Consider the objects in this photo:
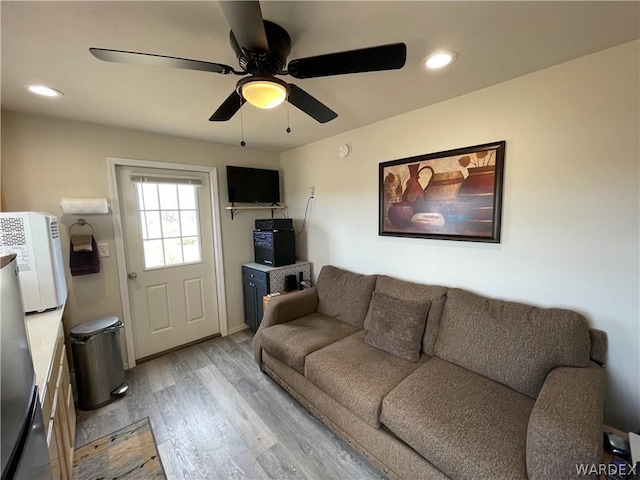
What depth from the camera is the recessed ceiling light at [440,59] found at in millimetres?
1428

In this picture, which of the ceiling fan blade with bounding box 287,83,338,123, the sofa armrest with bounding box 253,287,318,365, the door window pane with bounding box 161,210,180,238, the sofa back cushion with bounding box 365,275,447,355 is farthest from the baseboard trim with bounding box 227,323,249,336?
the ceiling fan blade with bounding box 287,83,338,123

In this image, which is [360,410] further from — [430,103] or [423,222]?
[430,103]

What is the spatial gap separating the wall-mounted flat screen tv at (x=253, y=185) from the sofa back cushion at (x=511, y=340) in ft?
7.94

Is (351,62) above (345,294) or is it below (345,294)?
above

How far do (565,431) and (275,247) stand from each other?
2578mm

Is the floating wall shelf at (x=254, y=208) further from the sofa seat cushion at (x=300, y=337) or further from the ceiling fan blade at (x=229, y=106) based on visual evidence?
the ceiling fan blade at (x=229, y=106)

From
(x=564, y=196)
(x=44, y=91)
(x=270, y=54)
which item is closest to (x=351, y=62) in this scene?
(x=270, y=54)

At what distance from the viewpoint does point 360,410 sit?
1.53m

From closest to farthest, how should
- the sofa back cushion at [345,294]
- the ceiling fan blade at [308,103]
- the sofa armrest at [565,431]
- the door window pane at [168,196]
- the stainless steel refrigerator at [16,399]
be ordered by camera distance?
the stainless steel refrigerator at [16,399], the sofa armrest at [565,431], the ceiling fan blade at [308,103], the sofa back cushion at [345,294], the door window pane at [168,196]

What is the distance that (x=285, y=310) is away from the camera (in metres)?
2.50

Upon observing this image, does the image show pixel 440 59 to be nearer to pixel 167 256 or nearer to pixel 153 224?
pixel 153 224

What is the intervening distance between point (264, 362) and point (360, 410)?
45.4 inches

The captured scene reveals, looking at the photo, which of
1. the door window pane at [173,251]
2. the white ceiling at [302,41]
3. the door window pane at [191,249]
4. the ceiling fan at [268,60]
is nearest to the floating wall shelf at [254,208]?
the door window pane at [191,249]

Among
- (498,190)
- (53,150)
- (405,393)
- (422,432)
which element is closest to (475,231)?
(498,190)
